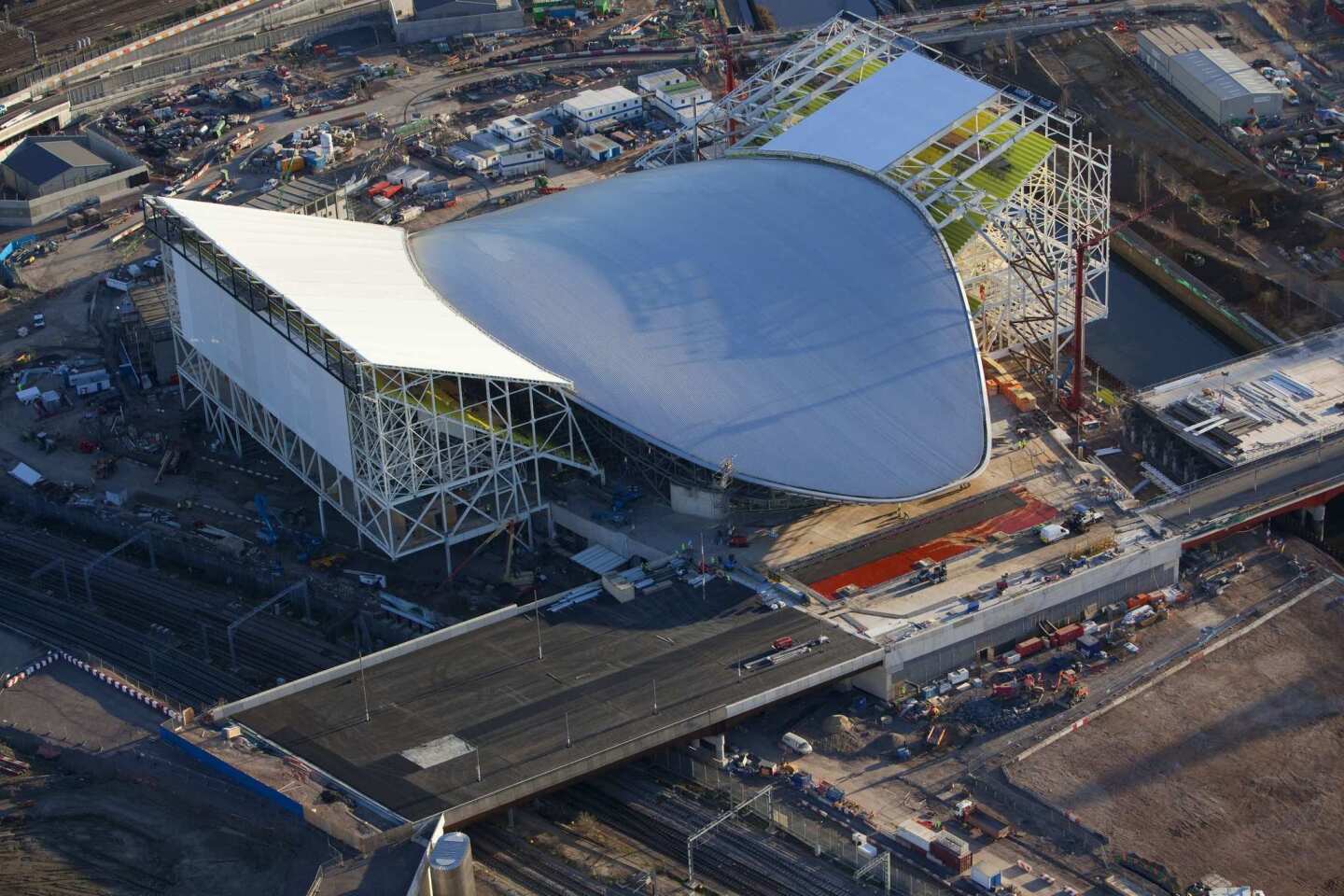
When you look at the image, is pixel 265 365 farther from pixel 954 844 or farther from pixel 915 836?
pixel 954 844

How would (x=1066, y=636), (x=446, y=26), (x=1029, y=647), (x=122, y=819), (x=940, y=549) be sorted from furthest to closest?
(x=446, y=26) → (x=940, y=549) → (x=1066, y=636) → (x=1029, y=647) → (x=122, y=819)

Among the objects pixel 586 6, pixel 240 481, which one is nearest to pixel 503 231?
pixel 240 481

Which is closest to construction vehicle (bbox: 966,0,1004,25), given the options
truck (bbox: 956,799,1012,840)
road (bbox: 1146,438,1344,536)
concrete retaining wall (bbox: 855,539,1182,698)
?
road (bbox: 1146,438,1344,536)

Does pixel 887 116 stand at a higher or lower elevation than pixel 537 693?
higher

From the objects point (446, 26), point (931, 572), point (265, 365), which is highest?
point (265, 365)

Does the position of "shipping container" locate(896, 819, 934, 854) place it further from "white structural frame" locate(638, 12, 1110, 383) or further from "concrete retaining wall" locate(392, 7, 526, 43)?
"concrete retaining wall" locate(392, 7, 526, 43)

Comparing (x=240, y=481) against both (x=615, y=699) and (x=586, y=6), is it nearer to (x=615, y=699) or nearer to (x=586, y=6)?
(x=615, y=699)

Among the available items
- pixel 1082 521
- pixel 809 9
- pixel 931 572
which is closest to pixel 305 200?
pixel 931 572
